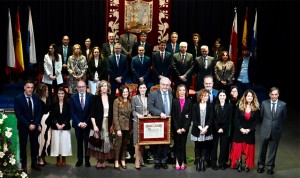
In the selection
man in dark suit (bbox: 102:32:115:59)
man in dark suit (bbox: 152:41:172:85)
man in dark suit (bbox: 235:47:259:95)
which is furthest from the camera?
man in dark suit (bbox: 235:47:259:95)

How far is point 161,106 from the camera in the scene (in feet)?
29.9

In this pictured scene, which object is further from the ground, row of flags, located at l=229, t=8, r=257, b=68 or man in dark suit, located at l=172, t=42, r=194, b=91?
row of flags, located at l=229, t=8, r=257, b=68

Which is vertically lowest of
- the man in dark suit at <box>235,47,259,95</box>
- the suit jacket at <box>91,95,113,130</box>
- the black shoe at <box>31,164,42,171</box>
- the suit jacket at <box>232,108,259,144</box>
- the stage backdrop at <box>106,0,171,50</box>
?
the black shoe at <box>31,164,42,171</box>

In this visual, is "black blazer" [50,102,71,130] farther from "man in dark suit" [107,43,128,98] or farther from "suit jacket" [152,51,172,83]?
"suit jacket" [152,51,172,83]

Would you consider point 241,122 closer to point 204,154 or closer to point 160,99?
point 204,154

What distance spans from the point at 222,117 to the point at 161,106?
102cm

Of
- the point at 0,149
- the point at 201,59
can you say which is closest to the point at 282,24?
the point at 201,59

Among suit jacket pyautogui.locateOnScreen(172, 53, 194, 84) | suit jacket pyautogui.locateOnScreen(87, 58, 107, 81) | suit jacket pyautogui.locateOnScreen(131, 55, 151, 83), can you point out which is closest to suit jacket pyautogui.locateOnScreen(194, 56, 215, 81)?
suit jacket pyautogui.locateOnScreen(172, 53, 194, 84)

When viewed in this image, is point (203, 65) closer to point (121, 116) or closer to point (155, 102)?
point (155, 102)

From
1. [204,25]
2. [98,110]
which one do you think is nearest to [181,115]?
[98,110]

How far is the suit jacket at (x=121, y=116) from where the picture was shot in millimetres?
9023

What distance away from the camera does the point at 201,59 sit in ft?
37.0

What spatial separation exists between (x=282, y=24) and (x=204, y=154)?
6.64 m

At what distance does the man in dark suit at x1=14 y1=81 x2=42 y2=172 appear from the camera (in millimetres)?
8781
